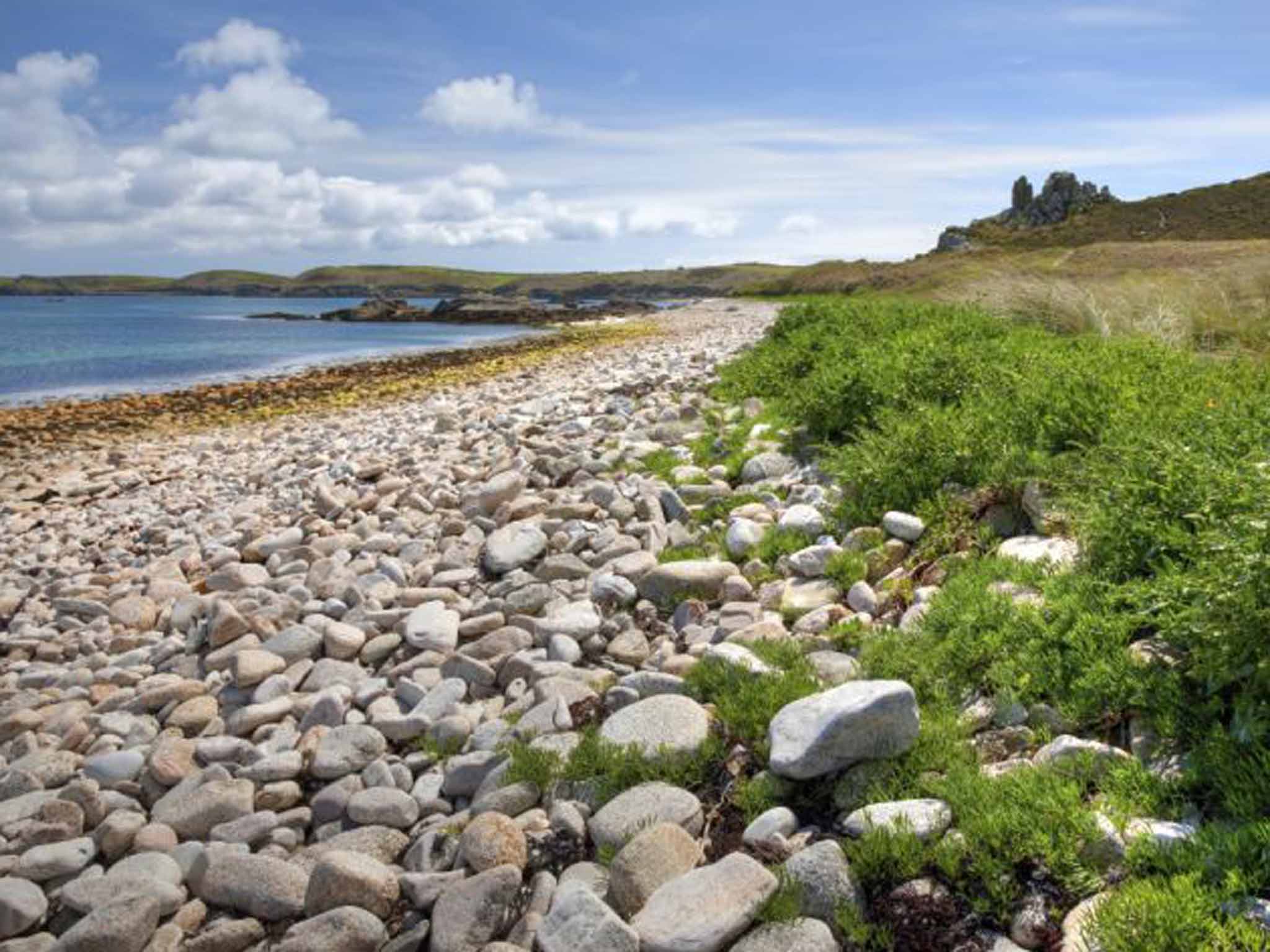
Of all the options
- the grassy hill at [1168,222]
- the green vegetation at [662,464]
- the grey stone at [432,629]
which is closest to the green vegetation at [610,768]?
the grey stone at [432,629]

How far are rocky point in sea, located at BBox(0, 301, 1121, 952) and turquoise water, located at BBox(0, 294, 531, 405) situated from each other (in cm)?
2073

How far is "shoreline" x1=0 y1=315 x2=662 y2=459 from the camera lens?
18469mm

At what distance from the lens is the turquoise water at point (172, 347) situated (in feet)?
96.8

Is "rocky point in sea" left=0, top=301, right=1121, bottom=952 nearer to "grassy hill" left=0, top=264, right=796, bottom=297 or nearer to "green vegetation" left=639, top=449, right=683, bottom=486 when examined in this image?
"green vegetation" left=639, top=449, right=683, bottom=486

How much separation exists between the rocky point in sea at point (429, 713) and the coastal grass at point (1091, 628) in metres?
0.17

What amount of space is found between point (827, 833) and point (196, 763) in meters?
3.33

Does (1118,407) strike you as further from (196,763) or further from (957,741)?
(196,763)

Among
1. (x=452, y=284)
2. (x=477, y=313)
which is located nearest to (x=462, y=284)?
(x=452, y=284)

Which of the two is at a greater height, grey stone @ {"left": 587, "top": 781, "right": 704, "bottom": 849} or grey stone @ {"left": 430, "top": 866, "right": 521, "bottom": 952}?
grey stone @ {"left": 587, "top": 781, "right": 704, "bottom": 849}

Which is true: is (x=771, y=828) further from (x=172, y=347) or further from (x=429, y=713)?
(x=172, y=347)

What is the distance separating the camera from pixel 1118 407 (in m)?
6.29

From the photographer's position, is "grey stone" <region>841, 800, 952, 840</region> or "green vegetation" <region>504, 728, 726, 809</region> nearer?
"grey stone" <region>841, 800, 952, 840</region>

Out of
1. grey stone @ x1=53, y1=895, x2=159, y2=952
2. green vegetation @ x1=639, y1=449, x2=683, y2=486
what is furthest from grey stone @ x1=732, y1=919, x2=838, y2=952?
green vegetation @ x1=639, y1=449, x2=683, y2=486

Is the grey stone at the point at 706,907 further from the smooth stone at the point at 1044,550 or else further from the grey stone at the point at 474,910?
the smooth stone at the point at 1044,550
